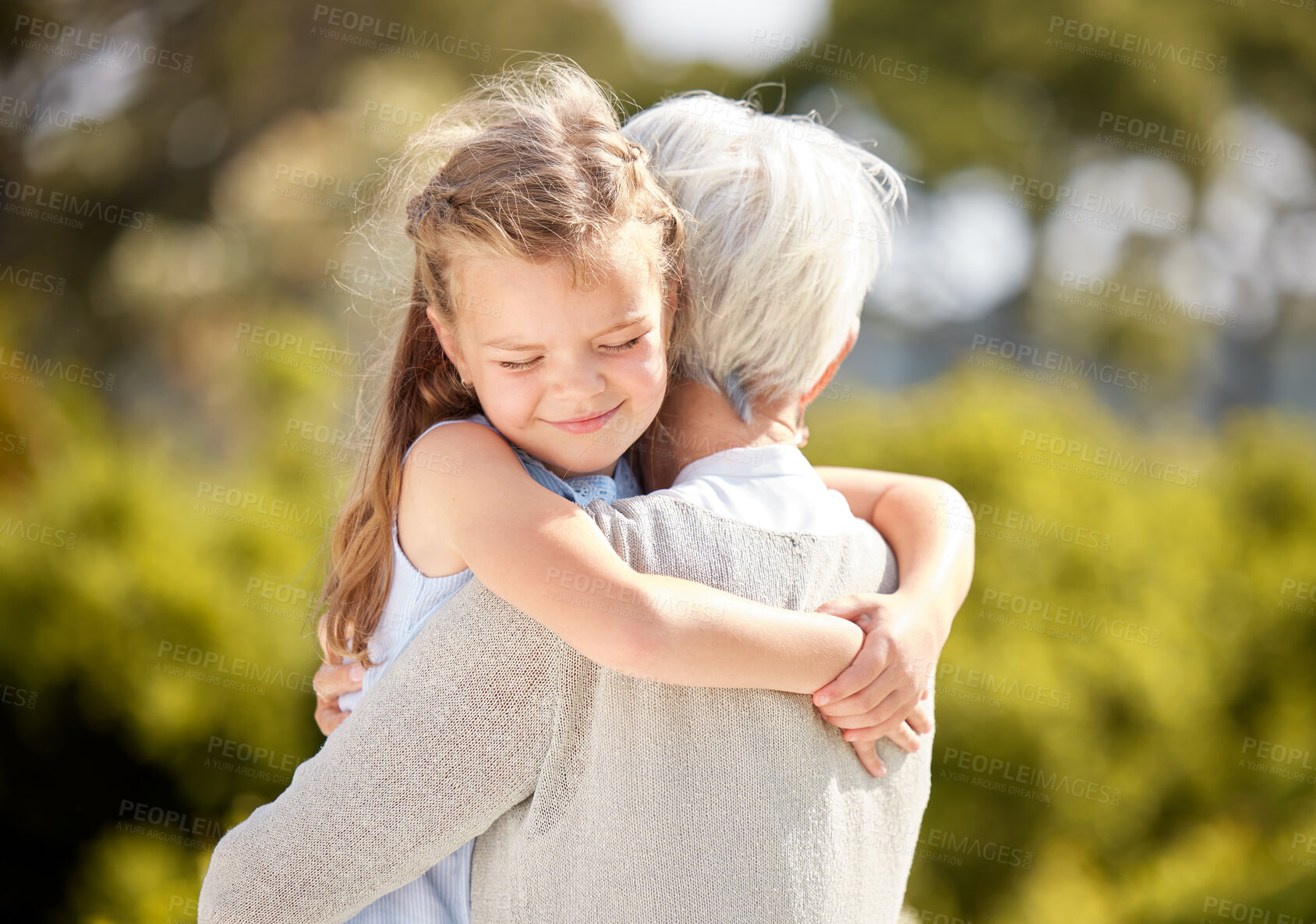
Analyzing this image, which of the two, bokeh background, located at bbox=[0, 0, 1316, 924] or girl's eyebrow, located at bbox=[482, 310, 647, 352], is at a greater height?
girl's eyebrow, located at bbox=[482, 310, 647, 352]

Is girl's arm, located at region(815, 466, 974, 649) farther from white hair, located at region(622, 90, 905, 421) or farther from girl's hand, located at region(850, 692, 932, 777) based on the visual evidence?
white hair, located at region(622, 90, 905, 421)

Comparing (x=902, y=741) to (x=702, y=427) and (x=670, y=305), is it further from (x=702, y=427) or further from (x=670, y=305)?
(x=670, y=305)

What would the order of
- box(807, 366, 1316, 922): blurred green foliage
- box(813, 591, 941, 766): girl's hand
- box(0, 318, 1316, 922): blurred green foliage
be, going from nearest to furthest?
box(813, 591, 941, 766): girl's hand < box(0, 318, 1316, 922): blurred green foliage < box(807, 366, 1316, 922): blurred green foliage

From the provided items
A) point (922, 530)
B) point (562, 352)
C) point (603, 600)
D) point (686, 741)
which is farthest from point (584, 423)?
point (922, 530)

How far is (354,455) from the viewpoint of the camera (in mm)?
1942

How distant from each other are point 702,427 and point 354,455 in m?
0.69

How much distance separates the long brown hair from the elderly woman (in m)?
0.14

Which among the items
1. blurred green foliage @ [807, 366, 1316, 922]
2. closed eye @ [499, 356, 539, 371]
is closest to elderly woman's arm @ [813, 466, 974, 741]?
closed eye @ [499, 356, 539, 371]

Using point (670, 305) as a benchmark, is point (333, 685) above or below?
below

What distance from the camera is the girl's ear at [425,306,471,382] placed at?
62.3 inches

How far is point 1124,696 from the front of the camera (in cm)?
440

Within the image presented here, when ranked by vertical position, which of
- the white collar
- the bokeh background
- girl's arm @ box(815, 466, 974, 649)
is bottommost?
the bokeh background

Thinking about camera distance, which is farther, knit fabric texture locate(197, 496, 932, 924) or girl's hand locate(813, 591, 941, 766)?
girl's hand locate(813, 591, 941, 766)

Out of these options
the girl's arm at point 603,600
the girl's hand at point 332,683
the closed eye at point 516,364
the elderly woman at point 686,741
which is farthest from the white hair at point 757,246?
the girl's hand at point 332,683
